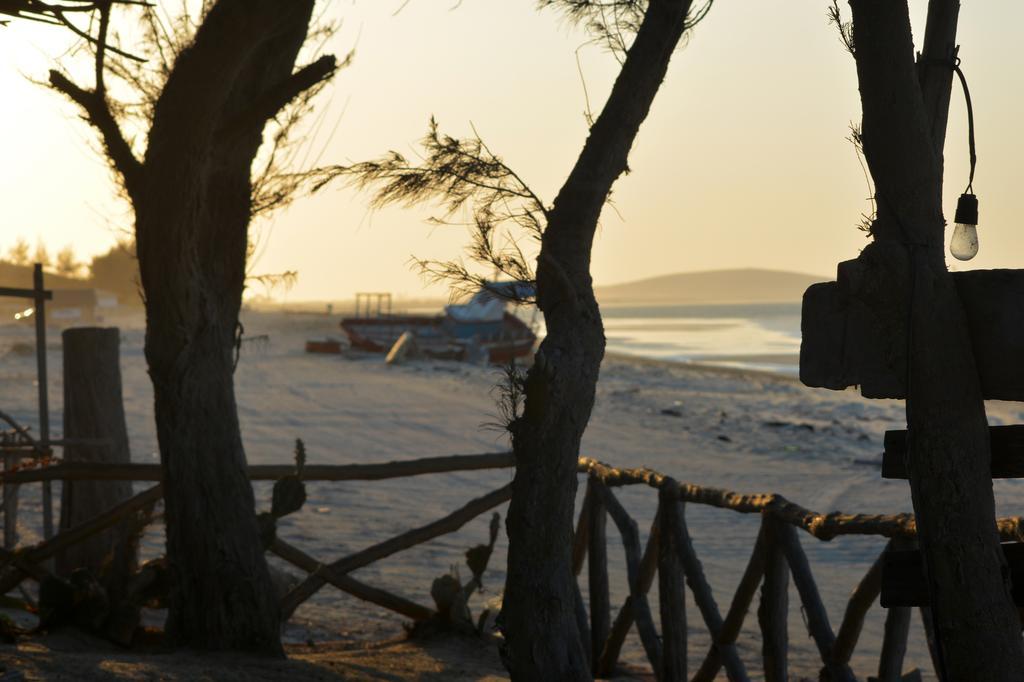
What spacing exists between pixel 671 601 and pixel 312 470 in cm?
254

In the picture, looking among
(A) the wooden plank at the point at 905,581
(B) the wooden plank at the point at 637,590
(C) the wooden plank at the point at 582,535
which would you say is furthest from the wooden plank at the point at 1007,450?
(C) the wooden plank at the point at 582,535

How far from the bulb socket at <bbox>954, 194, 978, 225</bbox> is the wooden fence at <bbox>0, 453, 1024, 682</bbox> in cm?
128

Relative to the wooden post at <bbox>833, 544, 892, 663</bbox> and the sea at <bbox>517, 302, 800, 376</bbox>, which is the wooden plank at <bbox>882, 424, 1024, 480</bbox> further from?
the sea at <bbox>517, 302, 800, 376</bbox>

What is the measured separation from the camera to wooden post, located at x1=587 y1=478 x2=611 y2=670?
682 cm

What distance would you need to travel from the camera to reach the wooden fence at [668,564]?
4.89m

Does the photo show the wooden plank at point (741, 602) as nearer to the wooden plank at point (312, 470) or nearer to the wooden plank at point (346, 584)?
the wooden plank at point (312, 470)

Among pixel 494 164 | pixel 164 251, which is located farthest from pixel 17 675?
pixel 494 164

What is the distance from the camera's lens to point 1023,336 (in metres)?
2.73

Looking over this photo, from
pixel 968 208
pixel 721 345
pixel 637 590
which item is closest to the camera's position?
pixel 968 208

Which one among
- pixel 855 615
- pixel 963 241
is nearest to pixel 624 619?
pixel 855 615

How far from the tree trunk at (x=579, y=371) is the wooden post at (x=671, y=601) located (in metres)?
1.29

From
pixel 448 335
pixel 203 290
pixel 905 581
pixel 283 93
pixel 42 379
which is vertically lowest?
pixel 905 581

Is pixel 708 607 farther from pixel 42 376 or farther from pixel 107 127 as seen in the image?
pixel 42 376

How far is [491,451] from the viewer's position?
18.7 m
